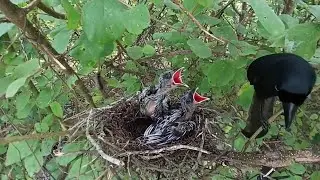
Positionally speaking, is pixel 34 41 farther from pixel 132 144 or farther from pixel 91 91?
pixel 91 91

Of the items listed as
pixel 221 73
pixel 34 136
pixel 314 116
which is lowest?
pixel 314 116

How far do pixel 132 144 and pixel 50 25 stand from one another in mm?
818

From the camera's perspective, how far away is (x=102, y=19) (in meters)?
0.83

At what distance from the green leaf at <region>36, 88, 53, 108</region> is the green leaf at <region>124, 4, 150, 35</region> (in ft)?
2.37

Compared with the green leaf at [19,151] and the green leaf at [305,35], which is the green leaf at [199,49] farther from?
the green leaf at [19,151]

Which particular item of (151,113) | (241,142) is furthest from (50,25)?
(241,142)

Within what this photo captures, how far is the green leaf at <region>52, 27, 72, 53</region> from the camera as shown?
4.07ft

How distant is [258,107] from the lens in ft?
4.52

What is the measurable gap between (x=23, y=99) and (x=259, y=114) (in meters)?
0.65

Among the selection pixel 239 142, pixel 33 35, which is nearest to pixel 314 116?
pixel 239 142

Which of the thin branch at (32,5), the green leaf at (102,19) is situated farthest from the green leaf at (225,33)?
the green leaf at (102,19)

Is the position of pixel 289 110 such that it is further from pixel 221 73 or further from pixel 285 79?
pixel 221 73

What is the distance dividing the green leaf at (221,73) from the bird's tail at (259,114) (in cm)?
8

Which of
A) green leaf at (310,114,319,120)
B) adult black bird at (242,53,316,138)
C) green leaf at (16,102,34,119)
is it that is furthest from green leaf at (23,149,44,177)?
green leaf at (310,114,319,120)
